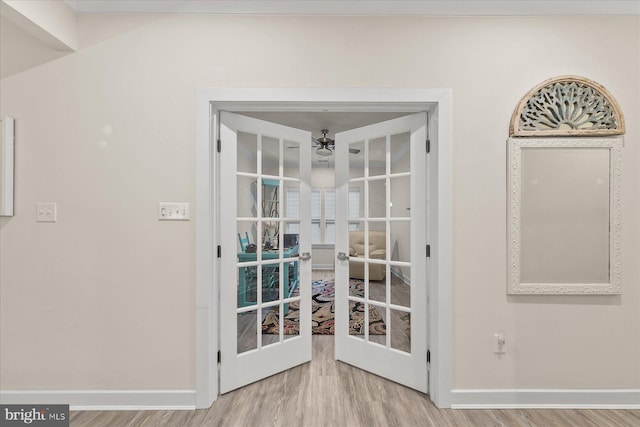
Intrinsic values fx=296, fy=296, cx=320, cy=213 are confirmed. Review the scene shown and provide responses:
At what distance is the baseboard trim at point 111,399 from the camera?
6.23 feet

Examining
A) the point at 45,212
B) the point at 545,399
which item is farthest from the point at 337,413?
the point at 45,212

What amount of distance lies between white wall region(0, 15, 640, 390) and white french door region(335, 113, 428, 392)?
0.82 ft

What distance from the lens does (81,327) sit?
A: 192 centimetres

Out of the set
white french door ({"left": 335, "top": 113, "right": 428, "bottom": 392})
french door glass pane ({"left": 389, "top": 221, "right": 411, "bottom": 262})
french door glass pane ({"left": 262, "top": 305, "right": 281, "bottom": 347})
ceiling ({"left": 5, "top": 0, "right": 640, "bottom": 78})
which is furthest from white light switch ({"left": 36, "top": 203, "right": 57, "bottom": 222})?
french door glass pane ({"left": 389, "top": 221, "right": 411, "bottom": 262})

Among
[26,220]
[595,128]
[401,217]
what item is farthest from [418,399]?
[26,220]

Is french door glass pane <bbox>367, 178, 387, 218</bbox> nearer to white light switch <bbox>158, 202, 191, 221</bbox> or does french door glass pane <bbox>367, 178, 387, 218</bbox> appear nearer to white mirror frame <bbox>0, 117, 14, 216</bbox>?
white light switch <bbox>158, 202, 191, 221</bbox>

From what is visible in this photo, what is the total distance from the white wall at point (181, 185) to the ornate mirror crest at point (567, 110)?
80 millimetres

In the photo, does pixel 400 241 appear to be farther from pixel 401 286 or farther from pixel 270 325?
pixel 270 325

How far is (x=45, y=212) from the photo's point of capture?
1.91 metres

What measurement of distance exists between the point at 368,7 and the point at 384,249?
1635 millimetres

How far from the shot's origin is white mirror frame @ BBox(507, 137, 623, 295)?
1.89 m

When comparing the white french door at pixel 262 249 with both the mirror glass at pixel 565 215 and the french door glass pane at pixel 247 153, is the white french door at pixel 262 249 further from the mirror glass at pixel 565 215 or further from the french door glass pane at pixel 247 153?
the mirror glass at pixel 565 215

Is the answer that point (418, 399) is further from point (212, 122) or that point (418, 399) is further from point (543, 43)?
point (543, 43)

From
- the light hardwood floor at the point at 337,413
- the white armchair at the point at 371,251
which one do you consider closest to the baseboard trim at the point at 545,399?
the light hardwood floor at the point at 337,413
